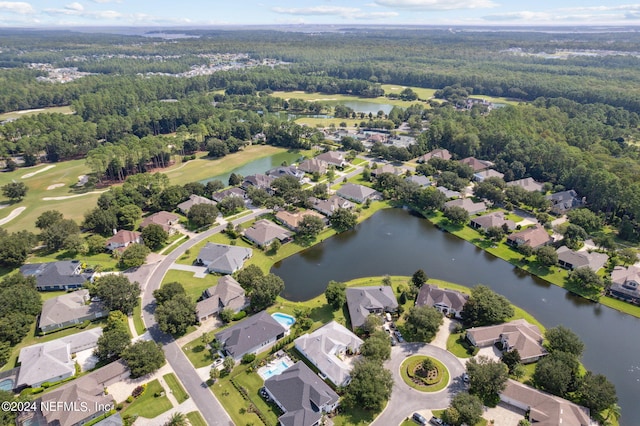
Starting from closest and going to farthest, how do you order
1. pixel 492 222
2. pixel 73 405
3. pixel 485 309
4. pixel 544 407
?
pixel 73 405, pixel 544 407, pixel 485 309, pixel 492 222

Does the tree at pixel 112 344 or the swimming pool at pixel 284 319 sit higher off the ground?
the tree at pixel 112 344

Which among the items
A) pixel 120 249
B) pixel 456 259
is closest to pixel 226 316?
pixel 120 249

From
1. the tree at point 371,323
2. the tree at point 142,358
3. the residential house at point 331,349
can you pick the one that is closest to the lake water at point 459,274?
the residential house at point 331,349

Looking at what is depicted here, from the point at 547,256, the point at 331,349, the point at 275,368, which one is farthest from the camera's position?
the point at 547,256

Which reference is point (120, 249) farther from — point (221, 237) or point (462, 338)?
point (462, 338)

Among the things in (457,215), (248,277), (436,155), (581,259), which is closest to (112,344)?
(248,277)

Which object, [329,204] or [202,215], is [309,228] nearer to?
[329,204]

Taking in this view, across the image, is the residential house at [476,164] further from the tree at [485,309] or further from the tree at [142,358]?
the tree at [142,358]
